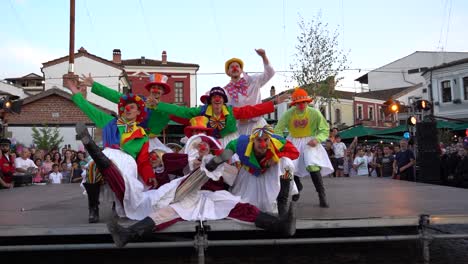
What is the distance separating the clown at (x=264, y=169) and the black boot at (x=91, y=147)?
4.04 ft

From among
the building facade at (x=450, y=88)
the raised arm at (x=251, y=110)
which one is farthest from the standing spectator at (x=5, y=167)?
the building facade at (x=450, y=88)

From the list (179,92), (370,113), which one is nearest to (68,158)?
(179,92)

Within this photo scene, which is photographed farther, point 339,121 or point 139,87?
point 339,121

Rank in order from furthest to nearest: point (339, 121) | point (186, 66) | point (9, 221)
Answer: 1. point (339, 121)
2. point (186, 66)
3. point (9, 221)

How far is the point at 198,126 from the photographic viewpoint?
16.1ft

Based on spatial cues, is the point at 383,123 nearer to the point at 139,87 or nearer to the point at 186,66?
the point at 186,66

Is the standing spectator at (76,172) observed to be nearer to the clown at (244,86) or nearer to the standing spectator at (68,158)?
the standing spectator at (68,158)

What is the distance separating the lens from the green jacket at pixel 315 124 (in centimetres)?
568

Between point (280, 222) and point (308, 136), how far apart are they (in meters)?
2.10

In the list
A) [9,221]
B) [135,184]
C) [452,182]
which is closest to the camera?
[135,184]

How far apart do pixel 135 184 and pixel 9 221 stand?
153 cm

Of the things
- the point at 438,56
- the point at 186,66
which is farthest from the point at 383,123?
the point at 186,66

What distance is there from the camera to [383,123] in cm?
4859

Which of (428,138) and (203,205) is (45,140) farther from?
(203,205)
